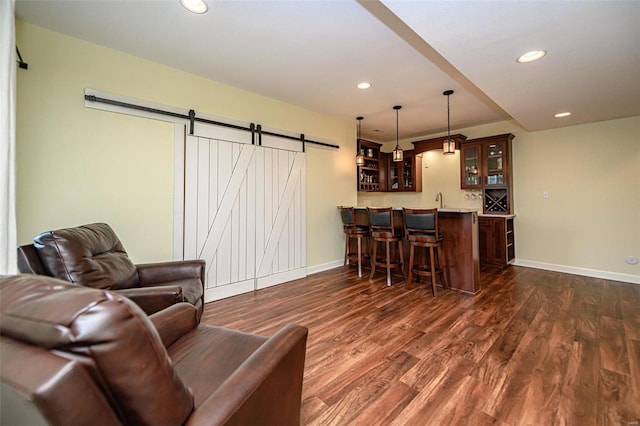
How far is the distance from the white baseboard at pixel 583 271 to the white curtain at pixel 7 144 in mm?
6334

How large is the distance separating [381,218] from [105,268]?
10.1 feet

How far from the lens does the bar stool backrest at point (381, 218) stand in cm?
382

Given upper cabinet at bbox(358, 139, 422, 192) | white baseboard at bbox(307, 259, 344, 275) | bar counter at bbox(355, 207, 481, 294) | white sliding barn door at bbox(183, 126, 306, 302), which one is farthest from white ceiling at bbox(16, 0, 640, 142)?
white baseboard at bbox(307, 259, 344, 275)

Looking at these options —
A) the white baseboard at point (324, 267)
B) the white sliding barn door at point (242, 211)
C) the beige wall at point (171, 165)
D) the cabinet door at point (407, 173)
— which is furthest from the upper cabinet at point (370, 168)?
the white sliding barn door at point (242, 211)

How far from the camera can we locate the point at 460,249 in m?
3.53

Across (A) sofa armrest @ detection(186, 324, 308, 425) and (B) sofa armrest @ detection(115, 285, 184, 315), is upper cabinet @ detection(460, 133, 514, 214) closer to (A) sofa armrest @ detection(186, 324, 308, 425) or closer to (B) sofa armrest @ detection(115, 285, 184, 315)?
(A) sofa armrest @ detection(186, 324, 308, 425)

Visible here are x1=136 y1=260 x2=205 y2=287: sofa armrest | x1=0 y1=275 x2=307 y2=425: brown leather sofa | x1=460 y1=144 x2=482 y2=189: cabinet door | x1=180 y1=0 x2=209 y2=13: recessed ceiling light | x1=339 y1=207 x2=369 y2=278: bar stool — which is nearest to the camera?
x1=0 y1=275 x2=307 y2=425: brown leather sofa

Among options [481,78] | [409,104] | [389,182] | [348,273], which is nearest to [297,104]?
[409,104]

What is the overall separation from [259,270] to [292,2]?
2958 mm

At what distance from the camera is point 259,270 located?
3.75 m

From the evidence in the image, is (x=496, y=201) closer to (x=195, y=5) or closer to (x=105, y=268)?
(x=195, y=5)

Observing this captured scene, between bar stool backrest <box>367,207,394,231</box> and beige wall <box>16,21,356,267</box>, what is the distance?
227 cm

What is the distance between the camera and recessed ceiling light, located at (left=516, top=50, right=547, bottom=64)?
2172 mm

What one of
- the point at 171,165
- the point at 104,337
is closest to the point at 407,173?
the point at 171,165
